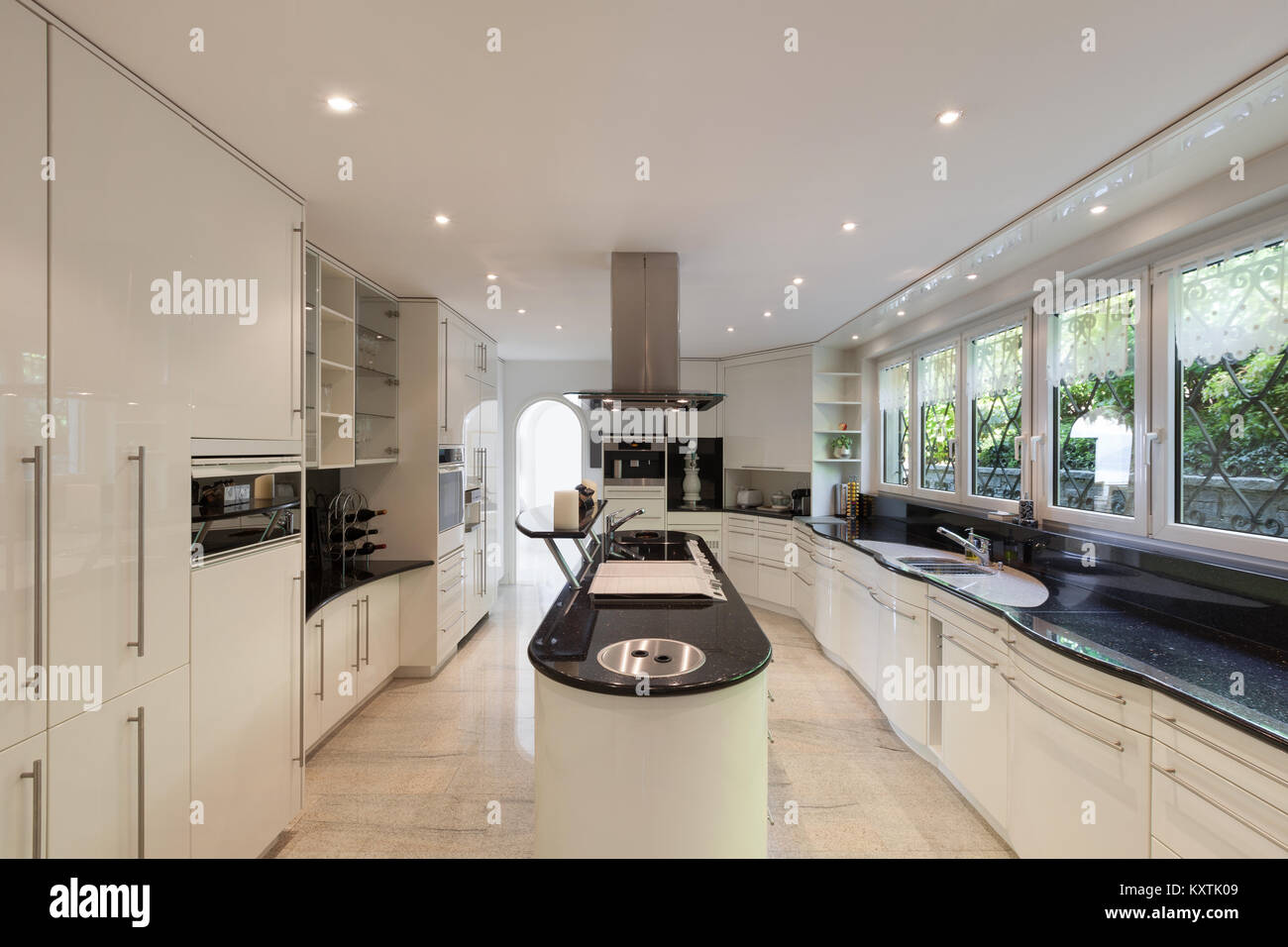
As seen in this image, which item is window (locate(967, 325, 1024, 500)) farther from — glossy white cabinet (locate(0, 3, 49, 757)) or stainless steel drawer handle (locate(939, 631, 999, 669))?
glossy white cabinet (locate(0, 3, 49, 757))

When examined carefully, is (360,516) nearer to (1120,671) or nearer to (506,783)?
(506,783)

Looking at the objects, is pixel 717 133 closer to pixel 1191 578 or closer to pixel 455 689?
pixel 1191 578

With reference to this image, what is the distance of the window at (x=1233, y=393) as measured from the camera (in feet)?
5.83

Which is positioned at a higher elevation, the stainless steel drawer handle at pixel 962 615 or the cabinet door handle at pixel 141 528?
the cabinet door handle at pixel 141 528

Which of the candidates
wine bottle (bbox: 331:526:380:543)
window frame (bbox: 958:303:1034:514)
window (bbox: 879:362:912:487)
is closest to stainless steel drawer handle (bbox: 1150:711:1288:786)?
window frame (bbox: 958:303:1034:514)

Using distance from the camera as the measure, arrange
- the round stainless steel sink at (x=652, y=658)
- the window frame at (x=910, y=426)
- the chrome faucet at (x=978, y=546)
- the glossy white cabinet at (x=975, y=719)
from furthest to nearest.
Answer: the window frame at (x=910, y=426) → the chrome faucet at (x=978, y=546) → the glossy white cabinet at (x=975, y=719) → the round stainless steel sink at (x=652, y=658)

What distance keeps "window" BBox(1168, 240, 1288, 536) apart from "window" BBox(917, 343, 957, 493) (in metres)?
1.57

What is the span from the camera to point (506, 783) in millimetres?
A: 2410

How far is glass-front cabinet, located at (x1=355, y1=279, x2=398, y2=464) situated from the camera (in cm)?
333

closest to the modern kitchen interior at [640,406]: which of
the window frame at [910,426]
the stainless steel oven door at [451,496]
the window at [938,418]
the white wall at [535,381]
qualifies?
the window at [938,418]

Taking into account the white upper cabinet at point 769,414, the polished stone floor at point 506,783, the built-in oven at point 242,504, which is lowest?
the polished stone floor at point 506,783

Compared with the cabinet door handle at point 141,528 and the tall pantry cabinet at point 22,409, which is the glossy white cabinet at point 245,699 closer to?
the cabinet door handle at point 141,528

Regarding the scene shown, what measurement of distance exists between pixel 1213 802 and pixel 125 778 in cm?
274

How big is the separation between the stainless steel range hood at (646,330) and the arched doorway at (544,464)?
3593mm
